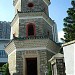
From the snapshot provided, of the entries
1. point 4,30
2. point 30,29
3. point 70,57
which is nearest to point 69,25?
point 30,29

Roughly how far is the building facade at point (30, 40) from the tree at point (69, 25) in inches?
91.0

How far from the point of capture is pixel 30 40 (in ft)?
48.0

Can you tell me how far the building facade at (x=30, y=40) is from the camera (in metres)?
14.7

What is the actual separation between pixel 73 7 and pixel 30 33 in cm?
629

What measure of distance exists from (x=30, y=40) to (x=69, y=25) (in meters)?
6.15

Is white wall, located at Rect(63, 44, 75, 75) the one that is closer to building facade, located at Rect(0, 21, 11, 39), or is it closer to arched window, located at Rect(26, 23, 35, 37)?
arched window, located at Rect(26, 23, 35, 37)

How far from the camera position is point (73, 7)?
792 inches

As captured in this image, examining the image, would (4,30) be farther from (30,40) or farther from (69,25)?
(30,40)

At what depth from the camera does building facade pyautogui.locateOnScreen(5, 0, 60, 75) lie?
14.7 m

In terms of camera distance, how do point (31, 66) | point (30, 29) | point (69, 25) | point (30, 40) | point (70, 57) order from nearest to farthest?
1. point (70, 57)
2. point (30, 40)
3. point (30, 29)
4. point (31, 66)
5. point (69, 25)

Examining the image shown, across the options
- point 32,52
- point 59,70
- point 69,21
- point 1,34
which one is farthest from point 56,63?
point 1,34

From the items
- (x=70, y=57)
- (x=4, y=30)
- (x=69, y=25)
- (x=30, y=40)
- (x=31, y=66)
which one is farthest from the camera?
(x=4, y=30)

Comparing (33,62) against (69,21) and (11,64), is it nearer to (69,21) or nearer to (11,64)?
(11,64)

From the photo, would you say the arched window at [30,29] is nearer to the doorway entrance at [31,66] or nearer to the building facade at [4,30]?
the doorway entrance at [31,66]
